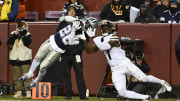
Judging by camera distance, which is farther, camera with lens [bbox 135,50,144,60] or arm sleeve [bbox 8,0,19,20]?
arm sleeve [bbox 8,0,19,20]

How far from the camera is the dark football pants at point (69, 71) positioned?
39.1ft

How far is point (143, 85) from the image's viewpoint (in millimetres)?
12180

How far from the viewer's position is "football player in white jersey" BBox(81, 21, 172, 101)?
10867 mm

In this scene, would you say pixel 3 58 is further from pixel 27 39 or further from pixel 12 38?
pixel 27 39

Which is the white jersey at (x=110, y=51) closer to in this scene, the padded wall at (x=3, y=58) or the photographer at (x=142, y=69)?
the photographer at (x=142, y=69)

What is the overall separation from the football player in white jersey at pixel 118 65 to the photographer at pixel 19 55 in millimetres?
2212

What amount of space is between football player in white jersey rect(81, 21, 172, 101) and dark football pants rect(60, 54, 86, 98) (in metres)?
1.07

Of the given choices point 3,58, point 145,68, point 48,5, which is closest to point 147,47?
point 145,68

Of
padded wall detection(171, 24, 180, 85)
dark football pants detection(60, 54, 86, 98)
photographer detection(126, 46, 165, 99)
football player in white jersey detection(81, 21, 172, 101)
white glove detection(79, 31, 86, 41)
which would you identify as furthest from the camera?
padded wall detection(171, 24, 180, 85)

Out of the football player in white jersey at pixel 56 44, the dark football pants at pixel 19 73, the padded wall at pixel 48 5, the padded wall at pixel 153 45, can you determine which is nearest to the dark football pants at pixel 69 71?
the football player in white jersey at pixel 56 44

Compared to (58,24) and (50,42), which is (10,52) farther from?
(50,42)

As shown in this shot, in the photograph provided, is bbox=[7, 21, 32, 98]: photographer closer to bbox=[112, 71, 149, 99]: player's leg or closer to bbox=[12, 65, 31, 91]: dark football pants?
bbox=[12, 65, 31, 91]: dark football pants

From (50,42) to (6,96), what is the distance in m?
2.42

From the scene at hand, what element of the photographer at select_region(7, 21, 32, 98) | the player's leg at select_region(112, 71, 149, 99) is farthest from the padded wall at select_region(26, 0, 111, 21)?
the player's leg at select_region(112, 71, 149, 99)
